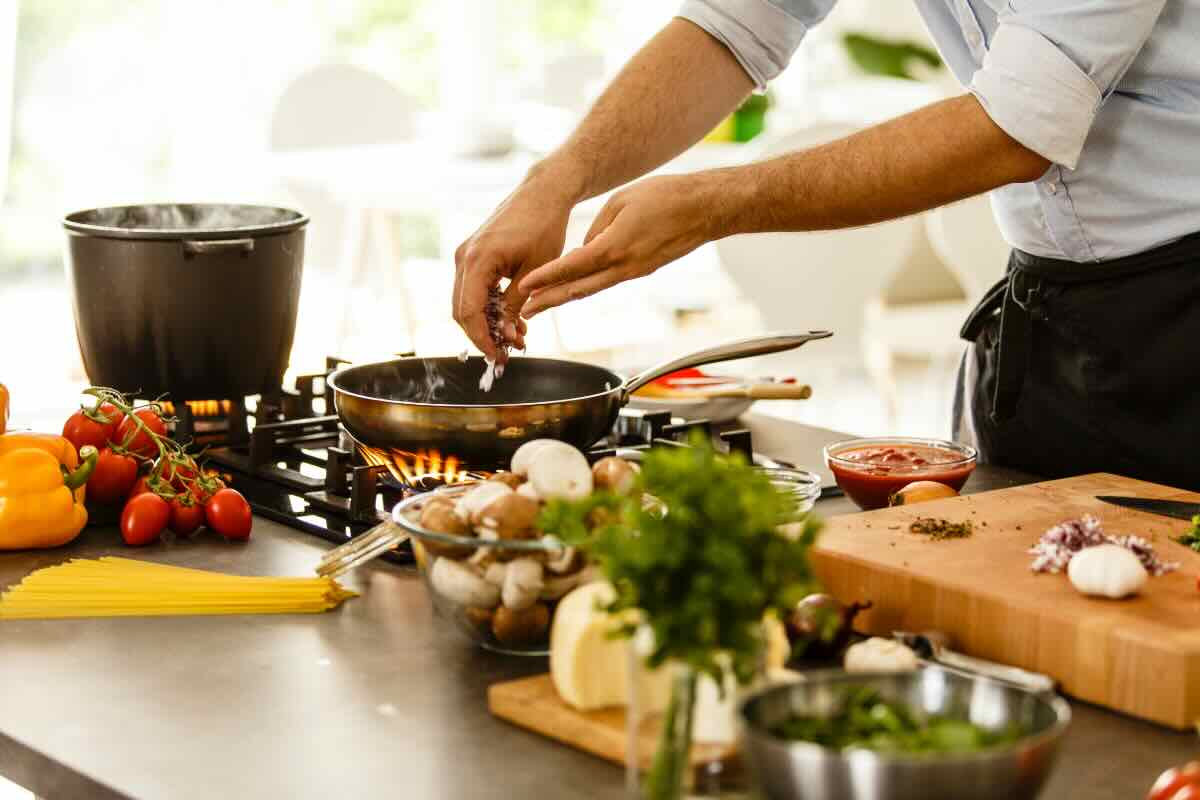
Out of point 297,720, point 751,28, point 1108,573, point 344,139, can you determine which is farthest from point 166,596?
point 344,139

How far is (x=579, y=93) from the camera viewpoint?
589cm

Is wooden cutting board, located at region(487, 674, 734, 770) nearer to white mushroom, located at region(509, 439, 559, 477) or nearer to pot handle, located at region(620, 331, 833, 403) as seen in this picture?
white mushroom, located at region(509, 439, 559, 477)

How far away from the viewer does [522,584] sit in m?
1.12

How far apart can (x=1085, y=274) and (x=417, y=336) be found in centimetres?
345

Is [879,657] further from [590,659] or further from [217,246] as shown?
[217,246]

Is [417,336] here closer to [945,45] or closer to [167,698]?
[945,45]

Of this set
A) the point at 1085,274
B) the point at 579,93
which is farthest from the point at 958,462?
the point at 579,93

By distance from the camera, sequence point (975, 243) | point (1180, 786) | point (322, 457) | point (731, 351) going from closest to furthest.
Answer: point (1180, 786), point (731, 351), point (322, 457), point (975, 243)

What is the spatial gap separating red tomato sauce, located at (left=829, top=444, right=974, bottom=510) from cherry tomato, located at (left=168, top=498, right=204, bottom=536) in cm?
63

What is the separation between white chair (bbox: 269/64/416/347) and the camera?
5.04 metres

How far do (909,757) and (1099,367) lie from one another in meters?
1.16

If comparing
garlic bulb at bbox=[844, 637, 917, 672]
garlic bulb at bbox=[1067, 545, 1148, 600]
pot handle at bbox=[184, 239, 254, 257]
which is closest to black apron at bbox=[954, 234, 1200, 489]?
garlic bulb at bbox=[1067, 545, 1148, 600]

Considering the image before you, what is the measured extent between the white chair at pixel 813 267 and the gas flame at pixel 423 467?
2.43m

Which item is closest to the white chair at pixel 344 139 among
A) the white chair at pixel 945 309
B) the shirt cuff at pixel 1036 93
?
the white chair at pixel 945 309
